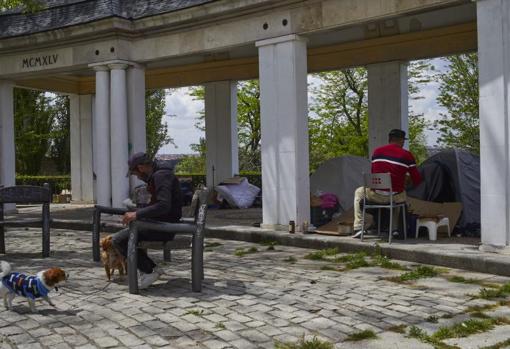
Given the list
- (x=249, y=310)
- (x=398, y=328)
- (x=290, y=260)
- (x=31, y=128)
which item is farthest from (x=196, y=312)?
(x=31, y=128)

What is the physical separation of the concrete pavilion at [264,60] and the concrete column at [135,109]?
0.02 m

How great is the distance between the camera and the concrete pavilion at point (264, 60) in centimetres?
851

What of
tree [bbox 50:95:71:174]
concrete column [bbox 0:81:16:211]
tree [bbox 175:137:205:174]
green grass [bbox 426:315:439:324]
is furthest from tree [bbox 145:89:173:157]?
green grass [bbox 426:315:439:324]

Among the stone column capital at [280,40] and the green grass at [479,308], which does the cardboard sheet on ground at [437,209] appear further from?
the green grass at [479,308]

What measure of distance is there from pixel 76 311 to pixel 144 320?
80 centimetres

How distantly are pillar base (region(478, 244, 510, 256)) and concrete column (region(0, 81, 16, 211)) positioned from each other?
1242 centimetres

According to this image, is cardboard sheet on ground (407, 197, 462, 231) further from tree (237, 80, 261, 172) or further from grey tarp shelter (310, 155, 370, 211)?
tree (237, 80, 261, 172)

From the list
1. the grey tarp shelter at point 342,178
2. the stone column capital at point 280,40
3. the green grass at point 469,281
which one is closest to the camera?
the green grass at point 469,281

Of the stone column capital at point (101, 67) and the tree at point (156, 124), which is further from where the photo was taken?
the tree at point (156, 124)

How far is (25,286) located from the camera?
18.6ft

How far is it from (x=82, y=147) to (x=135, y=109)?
27.7 ft

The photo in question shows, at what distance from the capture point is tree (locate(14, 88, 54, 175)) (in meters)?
31.4

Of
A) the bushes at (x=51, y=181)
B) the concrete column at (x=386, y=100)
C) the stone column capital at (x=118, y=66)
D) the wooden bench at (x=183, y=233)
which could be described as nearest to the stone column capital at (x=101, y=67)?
the stone column capital at (x=118, y=66)

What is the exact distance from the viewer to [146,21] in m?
13.4
